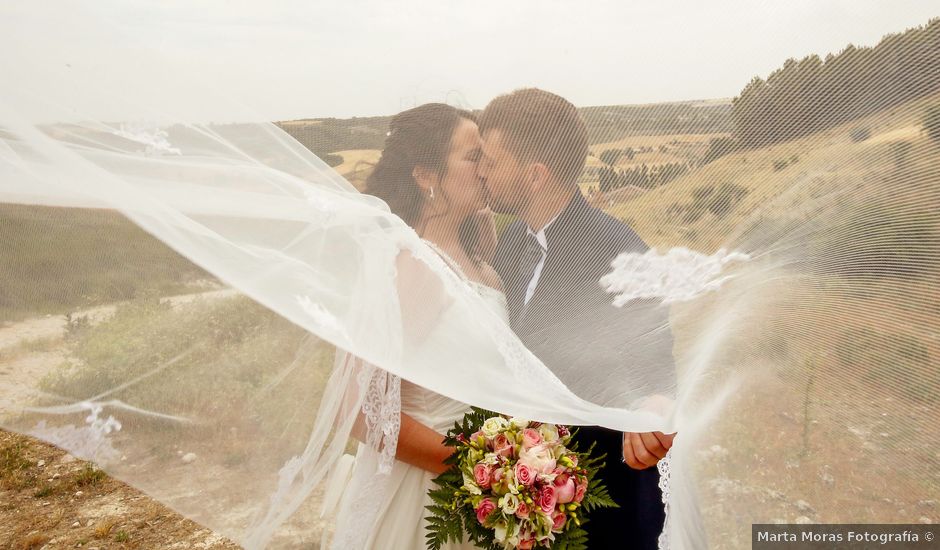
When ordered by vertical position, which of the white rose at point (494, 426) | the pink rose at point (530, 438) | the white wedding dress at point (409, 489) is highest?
the white rose at point (494, 426)

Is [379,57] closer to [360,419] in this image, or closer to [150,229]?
[150,229]

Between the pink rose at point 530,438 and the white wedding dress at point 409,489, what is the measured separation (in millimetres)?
364

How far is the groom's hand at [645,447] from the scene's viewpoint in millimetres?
1921

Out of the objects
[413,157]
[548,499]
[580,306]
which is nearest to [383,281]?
[413,157]

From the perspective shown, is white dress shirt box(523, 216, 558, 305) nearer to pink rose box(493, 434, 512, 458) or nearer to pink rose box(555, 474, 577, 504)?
pink rose box(493, 434, 512, 458)

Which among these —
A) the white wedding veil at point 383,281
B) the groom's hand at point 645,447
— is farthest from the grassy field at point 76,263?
the groom's hand at point 645,447

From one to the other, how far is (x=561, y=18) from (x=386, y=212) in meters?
0.76

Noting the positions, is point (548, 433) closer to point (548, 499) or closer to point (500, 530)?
point (548, 499)

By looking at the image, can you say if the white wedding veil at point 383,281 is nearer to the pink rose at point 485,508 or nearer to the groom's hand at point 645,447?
the groom's hand at point 645,447

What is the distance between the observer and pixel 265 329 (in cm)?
207

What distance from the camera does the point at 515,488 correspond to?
1.89m

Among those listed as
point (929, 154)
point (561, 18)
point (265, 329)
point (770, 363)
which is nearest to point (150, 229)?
point (265, 329)

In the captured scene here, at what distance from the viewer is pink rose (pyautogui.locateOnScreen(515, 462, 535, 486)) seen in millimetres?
1891

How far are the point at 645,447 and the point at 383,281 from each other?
38.8 inches
